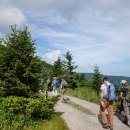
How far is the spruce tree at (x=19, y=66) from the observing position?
30.5 feet

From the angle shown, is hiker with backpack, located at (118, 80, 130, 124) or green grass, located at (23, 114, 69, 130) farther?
hiker with backpack, located at (118, 80, 130, 124)

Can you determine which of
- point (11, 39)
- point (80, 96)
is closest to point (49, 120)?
point (11, 39)

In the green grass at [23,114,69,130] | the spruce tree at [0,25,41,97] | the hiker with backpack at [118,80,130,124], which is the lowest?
the green grass at [23,114,69,130]

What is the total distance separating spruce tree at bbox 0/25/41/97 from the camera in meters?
9.31

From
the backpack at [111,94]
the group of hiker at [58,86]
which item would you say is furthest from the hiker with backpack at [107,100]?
the group of hiker at [58,86]

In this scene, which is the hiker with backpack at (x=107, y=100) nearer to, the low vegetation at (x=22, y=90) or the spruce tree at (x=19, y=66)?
the low vegetation at (x=22, y=90)

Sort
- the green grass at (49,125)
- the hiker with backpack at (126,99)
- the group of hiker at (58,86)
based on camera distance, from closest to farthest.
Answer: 1. the green grass at (49,125)
2. the hiker with backpack at (126,99)
3. the group of hiker at (58,86)

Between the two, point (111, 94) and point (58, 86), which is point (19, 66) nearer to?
point (111, 94)

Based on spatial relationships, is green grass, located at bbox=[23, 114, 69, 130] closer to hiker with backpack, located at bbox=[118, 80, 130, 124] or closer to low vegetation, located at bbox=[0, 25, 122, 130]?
low vegetation, located at bbox=[0, 25, 122, 130]

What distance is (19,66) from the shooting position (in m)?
9.40

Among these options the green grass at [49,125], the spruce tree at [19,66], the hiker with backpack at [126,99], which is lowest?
the green grass at [49,125]

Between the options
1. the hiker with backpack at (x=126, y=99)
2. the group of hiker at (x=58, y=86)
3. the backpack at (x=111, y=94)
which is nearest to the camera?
the backpack at (x=111, y=94)

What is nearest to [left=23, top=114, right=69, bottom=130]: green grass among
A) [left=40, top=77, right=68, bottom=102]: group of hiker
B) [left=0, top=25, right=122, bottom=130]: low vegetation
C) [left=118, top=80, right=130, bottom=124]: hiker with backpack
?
[left=0, top=25, right=122, bottom=130]: low vegetation

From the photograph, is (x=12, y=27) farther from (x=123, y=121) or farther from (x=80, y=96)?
(x=80, y=96)
